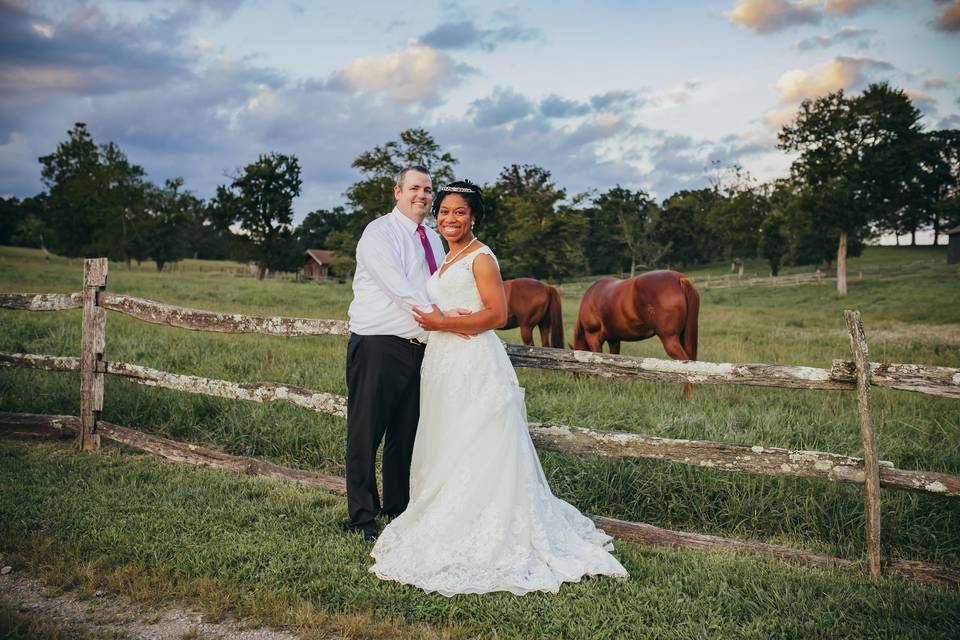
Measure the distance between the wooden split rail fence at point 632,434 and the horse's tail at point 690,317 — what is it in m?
4.82

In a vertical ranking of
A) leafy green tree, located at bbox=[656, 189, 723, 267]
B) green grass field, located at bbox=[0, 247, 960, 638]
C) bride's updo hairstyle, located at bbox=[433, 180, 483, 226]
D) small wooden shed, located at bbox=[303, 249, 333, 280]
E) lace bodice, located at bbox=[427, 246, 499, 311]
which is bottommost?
green grass field, located at bbox=[0, 247, 960, 638]

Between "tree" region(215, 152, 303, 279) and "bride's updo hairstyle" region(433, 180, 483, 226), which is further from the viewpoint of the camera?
"tree" region(215, 152, 303, 279)

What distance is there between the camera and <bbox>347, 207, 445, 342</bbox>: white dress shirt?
4.04 m

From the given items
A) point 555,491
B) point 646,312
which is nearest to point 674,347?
point 646,312

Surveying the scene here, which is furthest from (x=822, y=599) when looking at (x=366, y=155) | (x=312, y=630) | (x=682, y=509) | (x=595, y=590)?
(x=366, y=155)

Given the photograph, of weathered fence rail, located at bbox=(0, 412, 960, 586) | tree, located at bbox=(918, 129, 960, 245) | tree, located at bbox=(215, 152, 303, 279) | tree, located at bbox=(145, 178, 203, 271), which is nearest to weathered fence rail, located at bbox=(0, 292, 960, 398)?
weathered fence rail, located at bbox=(0, 412, 960, 586)

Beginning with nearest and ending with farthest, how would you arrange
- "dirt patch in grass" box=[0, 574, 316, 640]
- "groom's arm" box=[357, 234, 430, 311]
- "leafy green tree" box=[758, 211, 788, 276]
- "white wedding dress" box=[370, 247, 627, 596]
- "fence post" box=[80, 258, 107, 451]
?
Result: "dirt patch in grass" box=[0, 574, 316, 640] < "white wedding dress" box=[370, 247, 627, 596] < "groom's arm" box=[357, 234, 430, 311] < "fence post" box=[80, 258, 107, 451] < "leafy green tree" box=[758, 211, 788, 276]

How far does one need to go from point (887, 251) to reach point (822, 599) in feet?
258

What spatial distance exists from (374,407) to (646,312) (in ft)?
21.1

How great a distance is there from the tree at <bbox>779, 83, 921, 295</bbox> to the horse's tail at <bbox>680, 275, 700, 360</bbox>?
104 ft

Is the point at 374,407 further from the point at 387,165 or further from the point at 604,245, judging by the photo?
the point at 604,245

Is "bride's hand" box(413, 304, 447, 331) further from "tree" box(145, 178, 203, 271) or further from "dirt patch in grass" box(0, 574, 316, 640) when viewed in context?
"tree" box(145, 178, 203, 271)

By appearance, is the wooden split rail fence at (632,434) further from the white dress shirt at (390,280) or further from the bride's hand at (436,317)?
the bride's hand at (436,317)

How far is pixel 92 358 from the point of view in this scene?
20.1 ft
